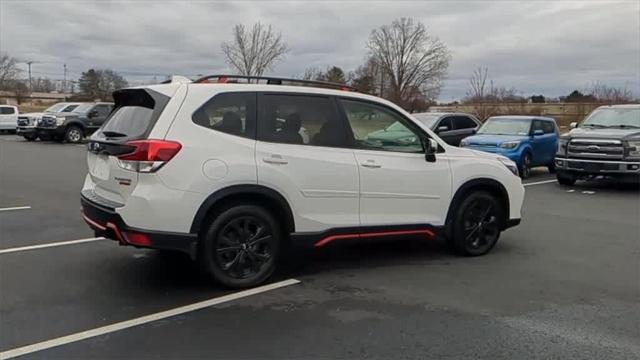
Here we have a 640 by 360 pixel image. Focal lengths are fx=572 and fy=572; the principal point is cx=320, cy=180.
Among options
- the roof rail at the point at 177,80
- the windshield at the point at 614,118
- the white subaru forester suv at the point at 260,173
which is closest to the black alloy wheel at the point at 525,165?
the windshield at the point at 614,118

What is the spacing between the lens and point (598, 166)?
12398mm

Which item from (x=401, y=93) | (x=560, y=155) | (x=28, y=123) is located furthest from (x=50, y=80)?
(x=560, y=155)

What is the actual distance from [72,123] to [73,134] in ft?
1.64

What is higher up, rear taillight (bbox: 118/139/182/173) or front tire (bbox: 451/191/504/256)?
→ rear taillight (bbox: 118/139/182/173)

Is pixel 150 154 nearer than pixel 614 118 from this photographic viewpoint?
Yes

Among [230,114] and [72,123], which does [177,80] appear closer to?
[230,114]

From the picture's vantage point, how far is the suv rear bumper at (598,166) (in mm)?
12039

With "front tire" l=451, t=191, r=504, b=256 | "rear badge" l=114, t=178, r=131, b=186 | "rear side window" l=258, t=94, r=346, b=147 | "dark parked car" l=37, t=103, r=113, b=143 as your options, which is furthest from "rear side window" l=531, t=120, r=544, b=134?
"dark parked car" l=37, t=103, r=113, b=143

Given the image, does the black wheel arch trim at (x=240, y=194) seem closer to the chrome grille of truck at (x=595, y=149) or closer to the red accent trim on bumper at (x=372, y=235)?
the red accent trim on bumper at (x=372, y=235)

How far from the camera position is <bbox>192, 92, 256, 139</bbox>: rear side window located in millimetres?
4973

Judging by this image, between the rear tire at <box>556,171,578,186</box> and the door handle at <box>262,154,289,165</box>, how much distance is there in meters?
9.95

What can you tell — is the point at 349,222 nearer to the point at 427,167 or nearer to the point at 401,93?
the point at 427,167

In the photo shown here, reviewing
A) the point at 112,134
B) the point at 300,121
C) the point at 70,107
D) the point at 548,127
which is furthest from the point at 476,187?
the point at 70,107

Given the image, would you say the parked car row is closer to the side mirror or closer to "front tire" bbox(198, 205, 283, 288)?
the side mirror
